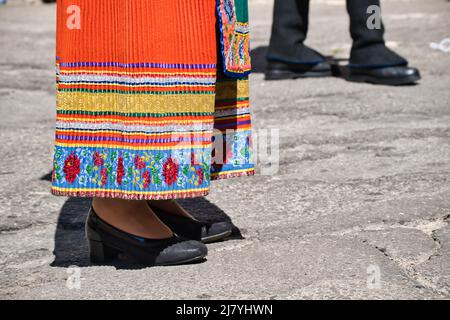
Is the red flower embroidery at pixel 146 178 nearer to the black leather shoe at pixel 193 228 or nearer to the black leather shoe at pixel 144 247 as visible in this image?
the black leather shoe at pixel 144 247

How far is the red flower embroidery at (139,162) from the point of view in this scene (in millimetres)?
1976

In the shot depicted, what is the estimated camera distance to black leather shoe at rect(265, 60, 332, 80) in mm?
4430

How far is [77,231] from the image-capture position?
243cm

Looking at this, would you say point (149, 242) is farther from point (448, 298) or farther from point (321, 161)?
point (321, 161)

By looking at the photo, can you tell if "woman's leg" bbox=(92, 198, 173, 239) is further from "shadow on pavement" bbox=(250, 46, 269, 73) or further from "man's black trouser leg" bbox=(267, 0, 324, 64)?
"shadow on pavement" bbox=(250, 46, 269, 73)

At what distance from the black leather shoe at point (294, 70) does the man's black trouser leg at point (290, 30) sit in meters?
0.04

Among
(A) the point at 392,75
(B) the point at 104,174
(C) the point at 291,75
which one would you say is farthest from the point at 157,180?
(C) the point at 291,75

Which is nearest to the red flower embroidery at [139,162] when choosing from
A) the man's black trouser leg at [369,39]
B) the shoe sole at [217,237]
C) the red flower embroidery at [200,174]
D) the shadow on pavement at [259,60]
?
the red flower embroidery at [200,174]

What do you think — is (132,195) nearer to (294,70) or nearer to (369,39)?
(369,39)

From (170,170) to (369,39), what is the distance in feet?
7.81

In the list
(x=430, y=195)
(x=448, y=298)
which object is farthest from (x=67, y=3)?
(x=430, y=195)

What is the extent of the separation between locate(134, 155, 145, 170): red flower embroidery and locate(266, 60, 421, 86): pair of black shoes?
2.39m

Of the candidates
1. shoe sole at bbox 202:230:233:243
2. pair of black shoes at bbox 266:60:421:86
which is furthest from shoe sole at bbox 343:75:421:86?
shoe sole at bbox 202:230:233:243
